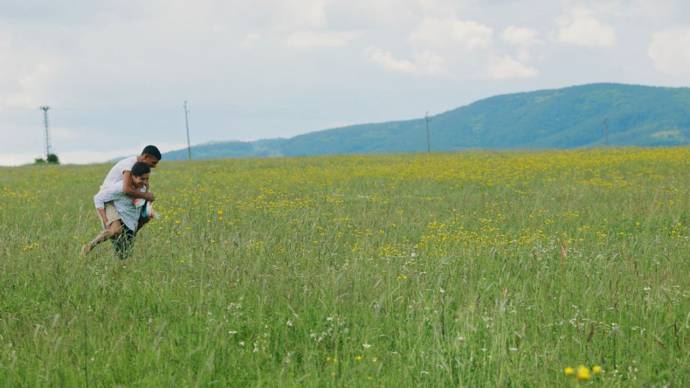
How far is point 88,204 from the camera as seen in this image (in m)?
18.5

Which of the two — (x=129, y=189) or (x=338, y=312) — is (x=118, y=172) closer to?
(x=129, y=189)

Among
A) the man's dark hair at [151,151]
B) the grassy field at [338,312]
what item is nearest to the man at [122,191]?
the man's dark hair at [151,151]

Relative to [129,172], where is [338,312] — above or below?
below

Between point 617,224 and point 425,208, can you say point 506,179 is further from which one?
point 617,224

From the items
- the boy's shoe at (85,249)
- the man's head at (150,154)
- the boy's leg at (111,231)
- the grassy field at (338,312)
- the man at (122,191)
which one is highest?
the man's head at (150,154)

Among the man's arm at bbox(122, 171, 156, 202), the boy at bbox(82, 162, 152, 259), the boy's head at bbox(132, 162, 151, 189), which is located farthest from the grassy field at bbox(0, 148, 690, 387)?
the boy's head at bbox(132, 162, 151, 189)

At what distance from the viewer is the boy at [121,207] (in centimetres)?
895

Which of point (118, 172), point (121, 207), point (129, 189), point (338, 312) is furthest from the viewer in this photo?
point (118, 172)

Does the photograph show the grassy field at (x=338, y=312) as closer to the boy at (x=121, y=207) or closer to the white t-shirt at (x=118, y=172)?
the boy at (x=121, y=207)

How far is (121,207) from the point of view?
907 centimetres

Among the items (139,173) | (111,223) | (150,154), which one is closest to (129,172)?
(139,173)

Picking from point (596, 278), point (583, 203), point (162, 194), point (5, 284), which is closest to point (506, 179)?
point (583, 203)

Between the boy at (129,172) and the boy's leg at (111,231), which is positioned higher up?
the boy at (129,172)

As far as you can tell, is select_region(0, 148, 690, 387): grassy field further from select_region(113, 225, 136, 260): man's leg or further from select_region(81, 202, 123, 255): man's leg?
select_region(81, 202, 123, 255): man's leg
